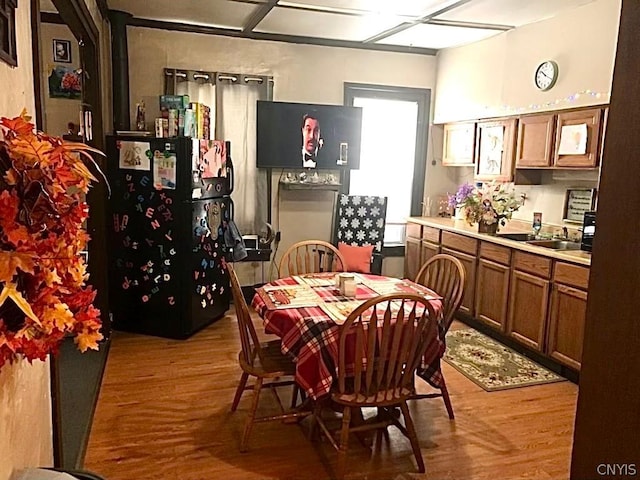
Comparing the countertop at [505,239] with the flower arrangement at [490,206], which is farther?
the flower arrangement at [490,206]

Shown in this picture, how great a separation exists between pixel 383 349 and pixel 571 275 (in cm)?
182

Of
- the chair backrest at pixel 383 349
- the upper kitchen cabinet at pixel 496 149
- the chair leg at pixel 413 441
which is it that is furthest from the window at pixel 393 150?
the chair leg at pixel 413 441

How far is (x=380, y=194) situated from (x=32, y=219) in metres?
4.83

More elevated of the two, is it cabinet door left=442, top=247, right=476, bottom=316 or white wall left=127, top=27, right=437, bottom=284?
white wall left=127, top=27, right=437, bottom=284

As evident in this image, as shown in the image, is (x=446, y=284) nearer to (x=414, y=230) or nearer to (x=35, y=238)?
(x=414, y=230)

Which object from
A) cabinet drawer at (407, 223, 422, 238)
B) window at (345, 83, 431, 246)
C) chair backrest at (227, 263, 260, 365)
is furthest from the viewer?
window at (345, 83, 431, 246)

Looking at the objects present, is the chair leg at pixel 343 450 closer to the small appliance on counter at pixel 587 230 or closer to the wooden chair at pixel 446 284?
the wooden chair at pixel 446 284

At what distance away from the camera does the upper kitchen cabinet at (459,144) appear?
5086 mm

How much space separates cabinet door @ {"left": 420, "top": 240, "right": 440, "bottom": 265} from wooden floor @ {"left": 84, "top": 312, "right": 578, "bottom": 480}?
163cm

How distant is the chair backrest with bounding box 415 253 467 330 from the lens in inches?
120

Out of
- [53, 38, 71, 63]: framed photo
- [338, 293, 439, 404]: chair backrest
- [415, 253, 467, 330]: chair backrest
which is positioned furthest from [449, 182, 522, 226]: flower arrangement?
[53, 38, 71, 63]: framed photo

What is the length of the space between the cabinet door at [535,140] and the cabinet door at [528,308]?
917mm

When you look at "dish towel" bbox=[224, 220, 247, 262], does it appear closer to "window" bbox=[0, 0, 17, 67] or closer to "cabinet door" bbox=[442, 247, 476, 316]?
"cabinet door" bbox=[442, 247, 476, 316]

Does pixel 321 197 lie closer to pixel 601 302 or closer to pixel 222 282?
pixel 222 282
